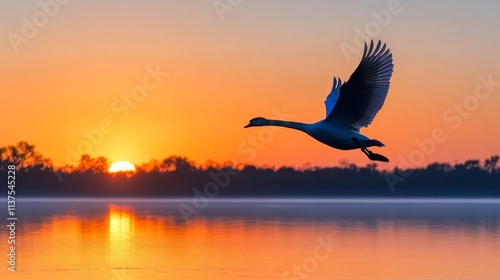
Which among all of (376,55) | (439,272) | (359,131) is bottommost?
(439,272)

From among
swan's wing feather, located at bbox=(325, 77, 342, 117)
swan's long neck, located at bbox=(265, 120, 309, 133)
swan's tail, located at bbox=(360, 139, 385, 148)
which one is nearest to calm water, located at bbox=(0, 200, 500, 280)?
swan's wing feather, located at bbox=(325, 77, 342, 117)

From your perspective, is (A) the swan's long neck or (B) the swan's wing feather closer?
(A) the swan's long neck

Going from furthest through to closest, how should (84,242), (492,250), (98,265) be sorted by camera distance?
1. (84,242)
2. (492,250)
3. (98,265)

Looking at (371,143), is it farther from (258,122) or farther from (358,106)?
(258,122)

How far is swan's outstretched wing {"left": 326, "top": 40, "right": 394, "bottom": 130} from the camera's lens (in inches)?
716

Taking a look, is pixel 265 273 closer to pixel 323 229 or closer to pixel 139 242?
pixel 139 242

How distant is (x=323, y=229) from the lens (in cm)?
5969

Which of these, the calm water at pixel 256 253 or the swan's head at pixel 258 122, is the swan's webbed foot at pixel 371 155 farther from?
the calm water at pixel 256 253

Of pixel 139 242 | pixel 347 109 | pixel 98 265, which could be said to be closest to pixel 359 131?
pixel 347 109

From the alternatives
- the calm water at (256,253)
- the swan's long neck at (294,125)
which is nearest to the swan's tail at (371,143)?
the swan's long neck at (294,125)

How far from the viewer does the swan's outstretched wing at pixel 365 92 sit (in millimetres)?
18188

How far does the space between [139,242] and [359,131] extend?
32.3m

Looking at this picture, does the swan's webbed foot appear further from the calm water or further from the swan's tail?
the calm water

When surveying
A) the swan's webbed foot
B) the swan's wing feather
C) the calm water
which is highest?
the swan's wing feather
